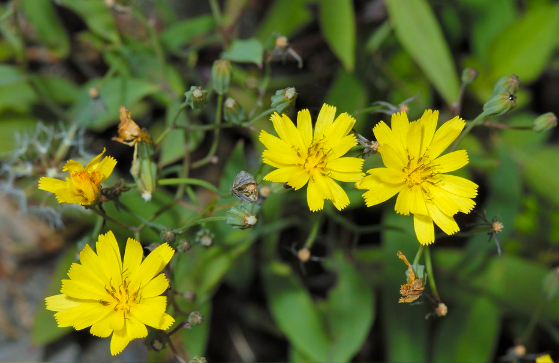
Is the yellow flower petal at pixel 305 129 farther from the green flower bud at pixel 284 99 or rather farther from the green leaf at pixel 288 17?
the green leaf at pixel 288 17

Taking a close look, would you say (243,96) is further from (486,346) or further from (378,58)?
(486,346)

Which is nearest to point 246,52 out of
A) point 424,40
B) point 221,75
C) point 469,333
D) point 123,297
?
point 221,75

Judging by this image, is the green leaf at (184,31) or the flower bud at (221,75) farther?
the green leaf at (184,31)

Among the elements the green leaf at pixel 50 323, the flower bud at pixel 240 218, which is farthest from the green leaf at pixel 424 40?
the green leaf at pixel 50 323

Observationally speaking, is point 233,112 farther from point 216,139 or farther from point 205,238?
point 205,238

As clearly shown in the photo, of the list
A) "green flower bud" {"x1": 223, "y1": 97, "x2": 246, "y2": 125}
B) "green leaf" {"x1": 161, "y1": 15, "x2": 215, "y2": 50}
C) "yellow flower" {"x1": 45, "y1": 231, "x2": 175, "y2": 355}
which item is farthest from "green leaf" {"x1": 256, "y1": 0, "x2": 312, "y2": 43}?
"yellow flower" {"x1": 45, "y1": 231, "x2": 175, "y2": 355}
